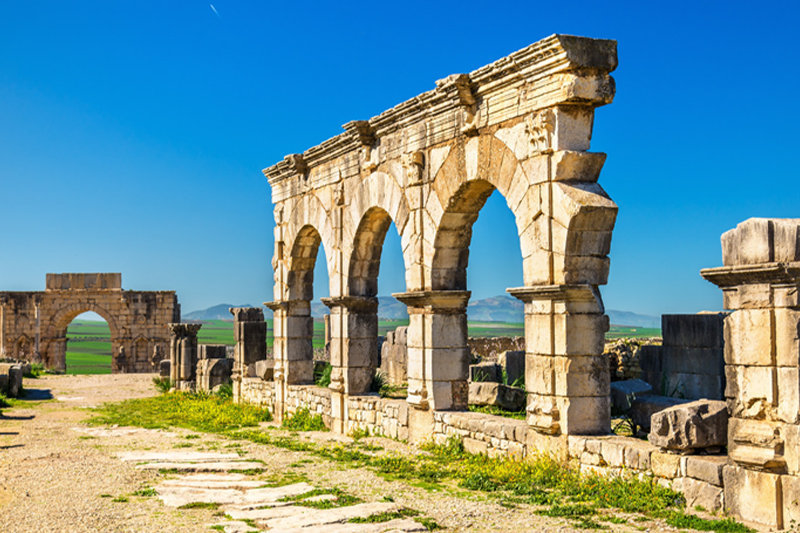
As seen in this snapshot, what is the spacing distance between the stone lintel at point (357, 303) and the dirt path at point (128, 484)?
1.96m

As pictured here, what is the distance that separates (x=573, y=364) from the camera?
26.0 feet

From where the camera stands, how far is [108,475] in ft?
29.7

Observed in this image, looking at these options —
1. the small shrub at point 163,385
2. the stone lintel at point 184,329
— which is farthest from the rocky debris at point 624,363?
the small shrub at point 163,385

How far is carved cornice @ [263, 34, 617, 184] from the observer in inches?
309

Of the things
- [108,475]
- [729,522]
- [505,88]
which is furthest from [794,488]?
[108,475]

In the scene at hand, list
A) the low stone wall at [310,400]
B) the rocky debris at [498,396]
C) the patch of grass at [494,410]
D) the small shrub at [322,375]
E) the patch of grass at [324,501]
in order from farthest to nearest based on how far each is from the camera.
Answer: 1. the small shrub at [322,375]
2. the low stone wall at [310,400]
3. the rocky debris at [498,396]
4. the patch of grass at [494,410]
5. the patch of grass at [324,501]

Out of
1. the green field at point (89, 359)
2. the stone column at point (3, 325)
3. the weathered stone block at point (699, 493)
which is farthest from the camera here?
the green field at point (89, 359)

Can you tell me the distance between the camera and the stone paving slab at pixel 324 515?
6598 millimetres

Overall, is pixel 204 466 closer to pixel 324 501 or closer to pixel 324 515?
pixel 324 501

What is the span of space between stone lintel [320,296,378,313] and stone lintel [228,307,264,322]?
6.84 meters

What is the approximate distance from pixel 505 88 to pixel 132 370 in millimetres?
27771

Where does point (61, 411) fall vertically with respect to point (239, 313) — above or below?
below

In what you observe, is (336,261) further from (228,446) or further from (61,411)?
(61,411)

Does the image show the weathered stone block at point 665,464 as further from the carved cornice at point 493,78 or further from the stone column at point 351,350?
the stone column at point 351,350
